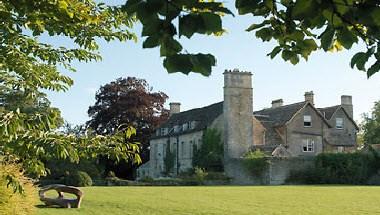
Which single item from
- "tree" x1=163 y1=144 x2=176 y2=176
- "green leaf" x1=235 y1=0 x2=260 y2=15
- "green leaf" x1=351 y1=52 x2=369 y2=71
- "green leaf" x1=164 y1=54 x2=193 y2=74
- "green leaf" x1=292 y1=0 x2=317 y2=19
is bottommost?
"green leaf" x1=164 y1=54 x2=193 y2=74

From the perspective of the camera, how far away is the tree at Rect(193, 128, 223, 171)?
47.2m

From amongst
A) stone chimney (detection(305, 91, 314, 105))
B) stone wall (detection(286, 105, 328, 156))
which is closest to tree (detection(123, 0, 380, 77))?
stone wall (detection(286, 105, 328, 156))

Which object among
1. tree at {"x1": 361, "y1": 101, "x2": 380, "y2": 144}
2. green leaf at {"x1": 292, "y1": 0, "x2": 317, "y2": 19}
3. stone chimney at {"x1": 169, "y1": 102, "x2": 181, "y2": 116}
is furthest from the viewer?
tree at {"x1": 361, "y1": 101, "x2": 380, "y2": 144}

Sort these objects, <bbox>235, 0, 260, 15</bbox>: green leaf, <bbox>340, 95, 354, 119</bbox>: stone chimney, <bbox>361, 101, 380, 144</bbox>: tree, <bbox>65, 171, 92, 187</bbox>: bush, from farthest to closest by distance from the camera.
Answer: <bbox>361, 101, 380, 144</bbox>: tree, <bbox>340, 95, 354, 119</bbox>: stone chimney, <bbox>65, 171, 92, 187</bbox>: bush, <bbox>235, 0, 260, 15</bbox>: green leaf

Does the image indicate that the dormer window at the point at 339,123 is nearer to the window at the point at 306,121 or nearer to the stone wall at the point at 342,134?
the stone wall at the point at 342,134

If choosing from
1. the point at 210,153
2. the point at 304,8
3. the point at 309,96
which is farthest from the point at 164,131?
the point at 304,8

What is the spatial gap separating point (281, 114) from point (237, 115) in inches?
302

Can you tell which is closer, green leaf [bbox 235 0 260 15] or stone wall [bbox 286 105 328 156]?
green leaf [bbox 235 0 260 15]

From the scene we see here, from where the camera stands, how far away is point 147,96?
197ft

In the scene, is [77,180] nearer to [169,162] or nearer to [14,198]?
[169,162]

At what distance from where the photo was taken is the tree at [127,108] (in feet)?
190

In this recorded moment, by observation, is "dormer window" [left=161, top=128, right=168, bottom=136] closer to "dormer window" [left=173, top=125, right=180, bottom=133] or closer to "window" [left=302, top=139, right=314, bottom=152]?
"dormer window" [left=173, top=125, right=180, bottom=133]

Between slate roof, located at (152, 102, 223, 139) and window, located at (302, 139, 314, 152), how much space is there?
29.5ft

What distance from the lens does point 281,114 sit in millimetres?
53719
